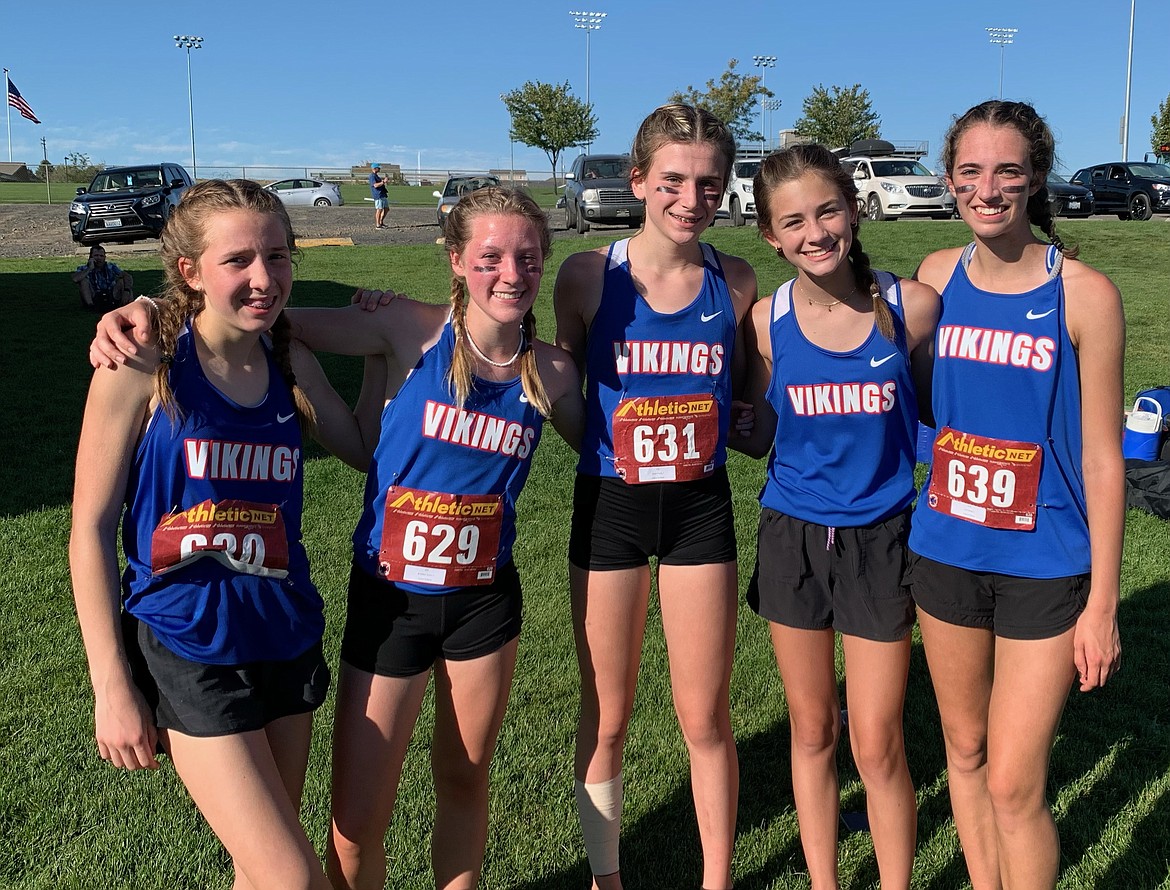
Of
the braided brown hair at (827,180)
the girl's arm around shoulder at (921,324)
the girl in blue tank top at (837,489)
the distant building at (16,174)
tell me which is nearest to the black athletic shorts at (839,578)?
the girl in blue tank top at (837,489)

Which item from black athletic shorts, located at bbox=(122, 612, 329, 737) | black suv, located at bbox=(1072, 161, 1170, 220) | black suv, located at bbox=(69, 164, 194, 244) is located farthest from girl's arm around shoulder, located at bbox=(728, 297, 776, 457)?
black suv, located at bbox=(1072, 161, 1170, 220)

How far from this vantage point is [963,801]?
272 centimetres

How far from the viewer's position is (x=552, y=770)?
3.80 metres

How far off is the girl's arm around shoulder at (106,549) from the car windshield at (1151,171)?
1162 inches

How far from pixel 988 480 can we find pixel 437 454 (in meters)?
1.33

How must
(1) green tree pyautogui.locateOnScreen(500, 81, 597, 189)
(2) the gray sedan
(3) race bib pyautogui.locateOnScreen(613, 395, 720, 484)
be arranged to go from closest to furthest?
(3) race bib pyautogui.locateOnScreen(613, 395, 720, 484) < (2) the gray sedan < (1) green tree pyautogui.locateOnScreen(500, 81, 597, 189)

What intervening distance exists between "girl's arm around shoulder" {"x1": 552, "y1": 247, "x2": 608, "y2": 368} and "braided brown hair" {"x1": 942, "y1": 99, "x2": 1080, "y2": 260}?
970 millimetres

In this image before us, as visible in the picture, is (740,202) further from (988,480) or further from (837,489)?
(988,480)

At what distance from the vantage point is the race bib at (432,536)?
249 centimetres

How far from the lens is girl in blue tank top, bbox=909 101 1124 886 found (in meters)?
2.40

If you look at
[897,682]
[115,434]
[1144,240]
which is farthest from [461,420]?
[1144,240]

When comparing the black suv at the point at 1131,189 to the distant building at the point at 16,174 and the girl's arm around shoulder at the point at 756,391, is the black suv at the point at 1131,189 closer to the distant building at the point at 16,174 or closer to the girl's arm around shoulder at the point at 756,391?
the girl's arm around shoulder at the point at 756,391

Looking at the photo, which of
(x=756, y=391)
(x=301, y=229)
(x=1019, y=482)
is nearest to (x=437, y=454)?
(x=756, y=391)

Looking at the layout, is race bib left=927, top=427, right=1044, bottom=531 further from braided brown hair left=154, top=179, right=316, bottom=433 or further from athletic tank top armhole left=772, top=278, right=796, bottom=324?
braided brown hair left=154, top=179, right=316, bottom=433
